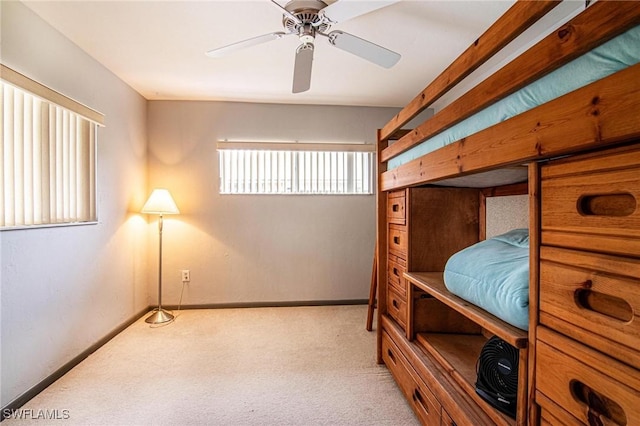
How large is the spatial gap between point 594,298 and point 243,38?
219cm

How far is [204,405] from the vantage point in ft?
5.23

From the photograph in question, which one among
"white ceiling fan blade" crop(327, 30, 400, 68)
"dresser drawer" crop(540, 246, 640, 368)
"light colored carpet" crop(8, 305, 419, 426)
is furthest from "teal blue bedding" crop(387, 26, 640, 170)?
"light colored carpet" crop(8, 305, 419, 426)

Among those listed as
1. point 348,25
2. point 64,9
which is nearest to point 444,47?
point 348,25

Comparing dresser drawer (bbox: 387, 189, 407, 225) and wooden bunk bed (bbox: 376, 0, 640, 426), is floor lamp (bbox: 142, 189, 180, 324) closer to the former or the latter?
dresser drawer (bbox: 387, 189, 407, 225)

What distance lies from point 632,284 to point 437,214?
3.84ft

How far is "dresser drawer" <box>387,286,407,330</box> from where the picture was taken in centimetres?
174

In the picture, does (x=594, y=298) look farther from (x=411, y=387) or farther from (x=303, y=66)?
(x=303, y=66)

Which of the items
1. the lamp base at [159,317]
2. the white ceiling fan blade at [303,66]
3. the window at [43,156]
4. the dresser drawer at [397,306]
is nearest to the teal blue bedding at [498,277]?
the dresser drawer at [397,306]

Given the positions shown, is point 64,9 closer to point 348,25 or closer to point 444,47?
point 348,25

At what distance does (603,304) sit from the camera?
2.07 feet

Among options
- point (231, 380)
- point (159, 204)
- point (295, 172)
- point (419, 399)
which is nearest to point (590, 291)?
point (419, 399)

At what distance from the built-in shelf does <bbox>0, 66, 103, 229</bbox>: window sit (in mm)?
2157

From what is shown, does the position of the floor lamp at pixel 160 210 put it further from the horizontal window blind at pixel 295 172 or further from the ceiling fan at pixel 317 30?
the ceiling fan at pixel 317 30

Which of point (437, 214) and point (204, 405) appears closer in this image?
point (204, 405)
